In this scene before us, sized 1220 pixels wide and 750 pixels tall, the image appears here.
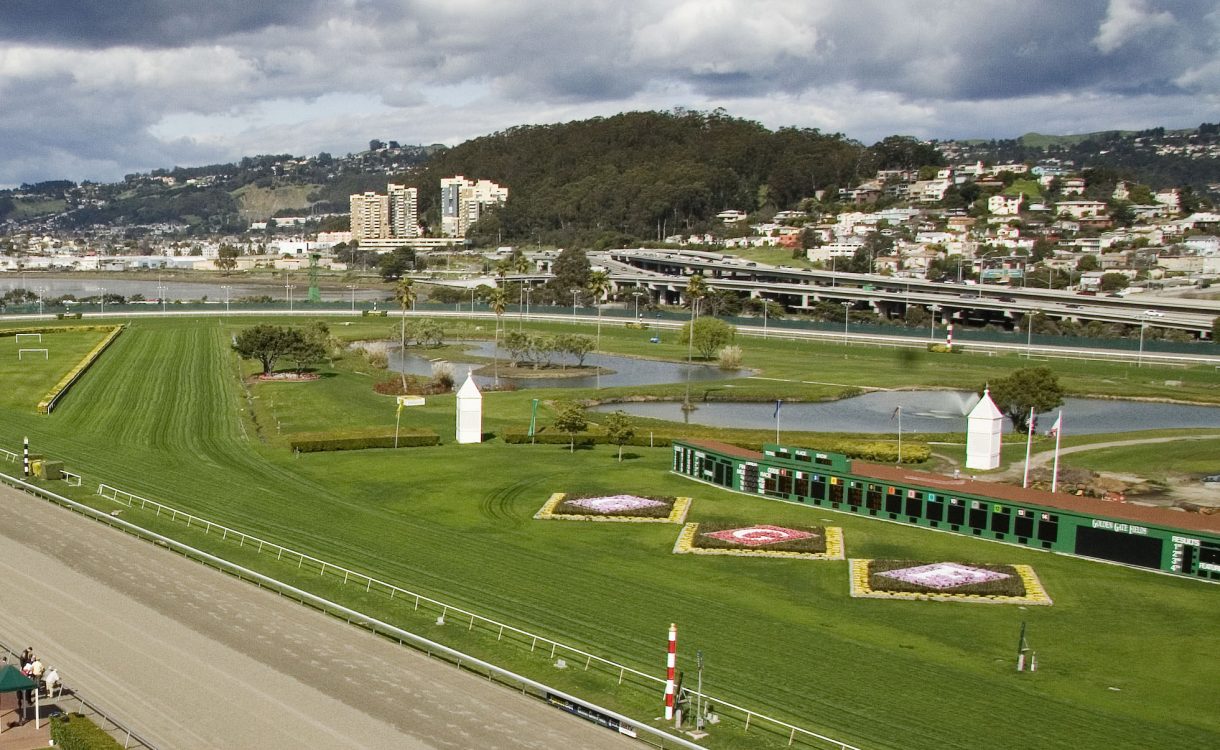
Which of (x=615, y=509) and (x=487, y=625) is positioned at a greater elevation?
(x=487, y=625)

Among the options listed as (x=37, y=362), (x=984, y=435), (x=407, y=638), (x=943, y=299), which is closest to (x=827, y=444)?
(x=984, y=435)

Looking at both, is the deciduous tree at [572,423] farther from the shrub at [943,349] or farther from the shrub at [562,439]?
the shrub at [943,349]

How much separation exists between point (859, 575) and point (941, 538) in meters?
6.60

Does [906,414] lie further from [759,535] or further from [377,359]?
[377,359]

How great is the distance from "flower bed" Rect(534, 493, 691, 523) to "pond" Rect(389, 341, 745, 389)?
43262mm

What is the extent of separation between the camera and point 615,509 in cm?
4322

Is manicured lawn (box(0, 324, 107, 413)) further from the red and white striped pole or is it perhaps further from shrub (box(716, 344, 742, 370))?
the red and white striped pole

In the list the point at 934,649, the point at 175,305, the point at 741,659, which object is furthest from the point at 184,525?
the point at 175,305

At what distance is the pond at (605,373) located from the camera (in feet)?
302

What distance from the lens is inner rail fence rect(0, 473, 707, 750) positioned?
22891mm

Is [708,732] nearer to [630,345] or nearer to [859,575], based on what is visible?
[859,575]

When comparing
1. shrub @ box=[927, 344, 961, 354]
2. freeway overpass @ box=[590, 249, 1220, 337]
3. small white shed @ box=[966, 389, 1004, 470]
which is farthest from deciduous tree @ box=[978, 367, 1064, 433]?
freeway overpass @ box=[590, 249, 1220, 337]

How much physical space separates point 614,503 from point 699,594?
1152 centimetres

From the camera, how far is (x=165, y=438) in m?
59.2
